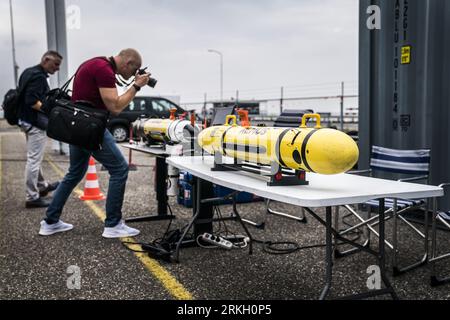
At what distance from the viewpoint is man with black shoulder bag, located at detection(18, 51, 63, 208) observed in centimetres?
537

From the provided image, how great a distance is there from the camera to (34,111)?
553 cm

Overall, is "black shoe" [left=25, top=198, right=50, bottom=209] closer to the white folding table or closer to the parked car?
the white folding table

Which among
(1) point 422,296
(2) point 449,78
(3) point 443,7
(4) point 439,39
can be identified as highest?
(3) point 443,7

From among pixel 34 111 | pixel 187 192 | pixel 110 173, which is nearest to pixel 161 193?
pixel 187 192

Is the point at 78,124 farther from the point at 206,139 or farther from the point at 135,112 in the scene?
the point at 135,112

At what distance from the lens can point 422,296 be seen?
3.06m

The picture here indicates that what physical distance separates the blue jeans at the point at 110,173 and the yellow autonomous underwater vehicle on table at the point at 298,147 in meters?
1.36

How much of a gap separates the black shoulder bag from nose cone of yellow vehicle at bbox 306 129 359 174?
6.82 ft

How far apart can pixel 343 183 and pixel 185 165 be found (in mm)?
1484

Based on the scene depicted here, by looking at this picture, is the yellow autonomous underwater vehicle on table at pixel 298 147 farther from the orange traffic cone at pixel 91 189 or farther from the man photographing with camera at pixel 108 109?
the orange traffic cone at pixel 91 189

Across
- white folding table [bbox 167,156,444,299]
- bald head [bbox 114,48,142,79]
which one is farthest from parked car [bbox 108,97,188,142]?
white folding table [bbox 167,156,444,299]
